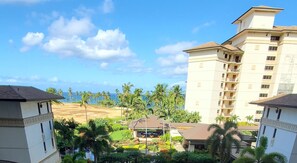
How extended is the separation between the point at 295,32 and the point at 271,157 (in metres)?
41.6

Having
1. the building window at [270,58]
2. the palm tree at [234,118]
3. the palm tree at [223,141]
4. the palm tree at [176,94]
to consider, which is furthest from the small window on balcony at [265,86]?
the palm tree at [223,141]

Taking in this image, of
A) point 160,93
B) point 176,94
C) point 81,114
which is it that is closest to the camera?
point 176,94

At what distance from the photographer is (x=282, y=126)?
60.0 feet

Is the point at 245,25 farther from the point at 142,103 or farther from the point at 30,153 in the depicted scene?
the point at 30,153

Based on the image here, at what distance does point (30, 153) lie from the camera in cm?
1612

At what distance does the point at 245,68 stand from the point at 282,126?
3238 cm

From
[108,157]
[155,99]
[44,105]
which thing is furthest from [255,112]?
[44,105]

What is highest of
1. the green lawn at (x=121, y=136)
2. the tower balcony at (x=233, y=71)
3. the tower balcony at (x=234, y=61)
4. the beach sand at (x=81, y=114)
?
the tower balcony at (x=234, y=61)

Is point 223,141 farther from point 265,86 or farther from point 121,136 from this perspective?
point 265,86

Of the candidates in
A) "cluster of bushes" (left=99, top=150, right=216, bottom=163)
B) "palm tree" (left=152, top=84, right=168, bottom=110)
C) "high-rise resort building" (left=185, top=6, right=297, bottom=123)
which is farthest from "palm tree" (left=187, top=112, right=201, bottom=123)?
"cluster of bushes" (left=99, top=150, right=216, bottom=163)

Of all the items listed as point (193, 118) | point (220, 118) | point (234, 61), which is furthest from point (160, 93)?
point (234, 61)

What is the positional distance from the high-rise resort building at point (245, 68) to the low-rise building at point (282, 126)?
84.3 ft

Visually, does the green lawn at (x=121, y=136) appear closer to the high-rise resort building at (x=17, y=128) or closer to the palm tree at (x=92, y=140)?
the palm tree at (x=92, y=140)

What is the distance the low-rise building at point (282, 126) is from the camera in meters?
16.9
